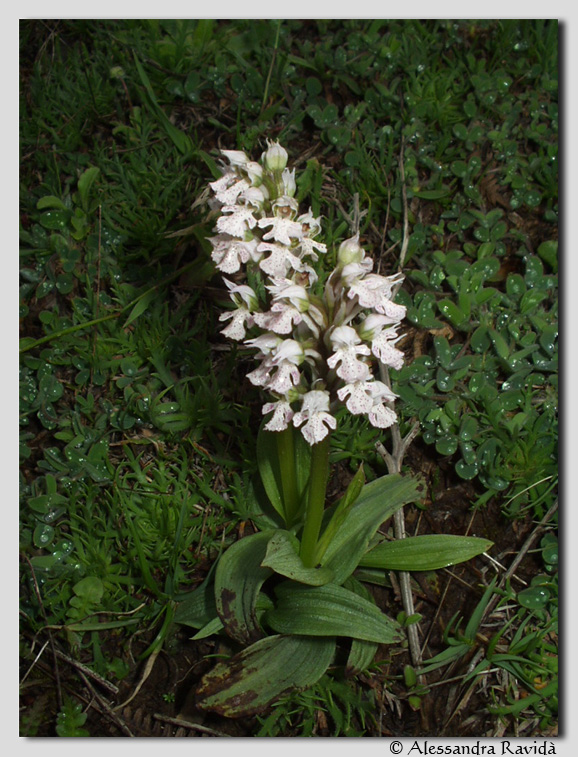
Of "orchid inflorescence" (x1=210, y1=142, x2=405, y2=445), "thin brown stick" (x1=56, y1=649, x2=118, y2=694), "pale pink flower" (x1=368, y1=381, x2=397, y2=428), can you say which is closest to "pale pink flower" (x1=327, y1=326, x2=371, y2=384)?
"orchid inflorescence" (x1=210, y1=142, x2=405, y2=445)

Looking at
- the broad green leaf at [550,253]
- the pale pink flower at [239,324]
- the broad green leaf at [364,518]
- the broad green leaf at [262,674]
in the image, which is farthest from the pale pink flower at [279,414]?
the broad green leaf at [550,253]

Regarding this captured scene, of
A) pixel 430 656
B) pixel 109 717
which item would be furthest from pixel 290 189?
pixel 109 717

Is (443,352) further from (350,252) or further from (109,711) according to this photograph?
(109,711)

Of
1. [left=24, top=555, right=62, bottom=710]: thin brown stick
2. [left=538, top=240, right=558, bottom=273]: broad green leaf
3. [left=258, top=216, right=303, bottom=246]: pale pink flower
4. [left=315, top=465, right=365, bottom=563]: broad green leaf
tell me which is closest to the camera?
[left=258, top=216, right=303, bottom=246]: pale pink flower

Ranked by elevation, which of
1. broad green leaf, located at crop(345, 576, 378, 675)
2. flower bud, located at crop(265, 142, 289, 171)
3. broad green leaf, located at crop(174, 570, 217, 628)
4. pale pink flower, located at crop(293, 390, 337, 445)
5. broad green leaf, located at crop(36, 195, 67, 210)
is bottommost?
broad green leaf, located at crop(345, 576, 378, 675)

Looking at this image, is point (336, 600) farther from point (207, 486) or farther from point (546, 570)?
point (546, 570)

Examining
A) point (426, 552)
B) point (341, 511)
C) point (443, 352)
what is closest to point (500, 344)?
point (443, 352)

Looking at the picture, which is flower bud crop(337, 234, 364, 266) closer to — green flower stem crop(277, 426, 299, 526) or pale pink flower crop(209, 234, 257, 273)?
pale pink flower crop(209, 234, 257, 273)
